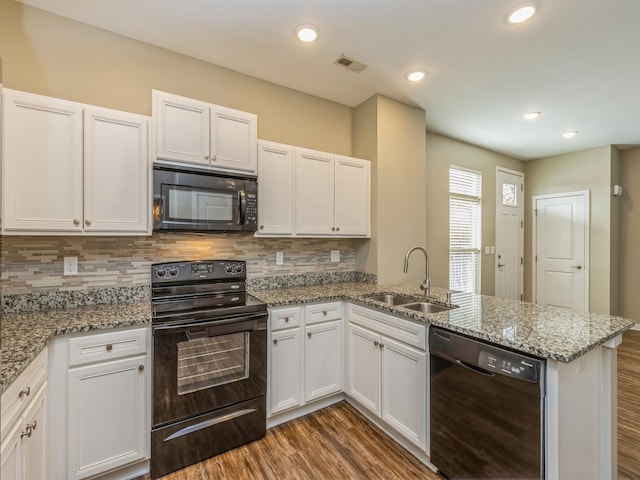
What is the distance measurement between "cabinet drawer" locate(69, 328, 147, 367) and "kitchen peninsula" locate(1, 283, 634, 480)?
2.1 inches

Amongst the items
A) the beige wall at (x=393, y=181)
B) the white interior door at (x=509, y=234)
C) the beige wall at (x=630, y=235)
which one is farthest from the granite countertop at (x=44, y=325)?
the beige wall at (x=630, y=235)

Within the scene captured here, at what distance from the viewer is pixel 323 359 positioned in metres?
2.41

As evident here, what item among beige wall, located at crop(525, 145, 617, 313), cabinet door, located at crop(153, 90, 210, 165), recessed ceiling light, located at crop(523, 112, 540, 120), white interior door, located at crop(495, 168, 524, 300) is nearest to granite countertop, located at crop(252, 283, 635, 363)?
cabinet door, located at crop(153, 90, 210, 165)

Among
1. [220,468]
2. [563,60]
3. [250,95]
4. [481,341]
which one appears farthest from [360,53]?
[220,468]

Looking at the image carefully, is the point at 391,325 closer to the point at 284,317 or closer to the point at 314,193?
the point at 284,317

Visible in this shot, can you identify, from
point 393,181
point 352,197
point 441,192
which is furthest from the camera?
point 441,192

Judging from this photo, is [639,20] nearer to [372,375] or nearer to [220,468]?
[372,375]

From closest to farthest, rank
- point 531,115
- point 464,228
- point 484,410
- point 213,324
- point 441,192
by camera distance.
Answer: point 484,410, point 213,324, point 531,115, point 441,192, point 464,228

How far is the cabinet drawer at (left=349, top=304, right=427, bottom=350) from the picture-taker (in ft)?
6.03

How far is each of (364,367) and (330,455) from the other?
2.02ft

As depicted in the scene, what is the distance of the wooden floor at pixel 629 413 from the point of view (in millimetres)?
1858

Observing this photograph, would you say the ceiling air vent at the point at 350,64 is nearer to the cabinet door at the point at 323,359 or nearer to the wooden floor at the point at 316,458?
the cabinet door at the point at 323,359

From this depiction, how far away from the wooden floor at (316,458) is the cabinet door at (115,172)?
61.4 inches

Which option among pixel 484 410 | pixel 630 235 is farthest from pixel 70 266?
pixel 630 235
